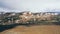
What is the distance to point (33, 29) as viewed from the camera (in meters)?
1.16

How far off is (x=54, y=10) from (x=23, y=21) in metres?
0.39

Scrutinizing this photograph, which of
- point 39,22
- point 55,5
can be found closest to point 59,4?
point 55,5

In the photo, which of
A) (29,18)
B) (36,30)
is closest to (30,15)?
(29,18)

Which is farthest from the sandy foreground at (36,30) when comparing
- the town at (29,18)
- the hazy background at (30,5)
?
the hazy background at (30,5)

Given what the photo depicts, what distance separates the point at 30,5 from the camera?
1.18 metres

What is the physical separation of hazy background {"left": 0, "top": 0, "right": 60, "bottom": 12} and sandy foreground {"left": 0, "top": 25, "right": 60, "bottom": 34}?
20 cm

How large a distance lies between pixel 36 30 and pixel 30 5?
31cm

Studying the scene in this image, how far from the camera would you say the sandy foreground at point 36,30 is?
115cm

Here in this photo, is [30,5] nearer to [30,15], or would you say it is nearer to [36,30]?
[30,15]

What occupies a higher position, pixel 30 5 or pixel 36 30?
pixel 30 5

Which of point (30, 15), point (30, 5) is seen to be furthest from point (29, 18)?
point (30, 5)

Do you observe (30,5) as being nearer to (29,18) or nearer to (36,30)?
(29,18)

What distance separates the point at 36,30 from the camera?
1.16 meters

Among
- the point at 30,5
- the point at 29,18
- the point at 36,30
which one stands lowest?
the point at 36,30
